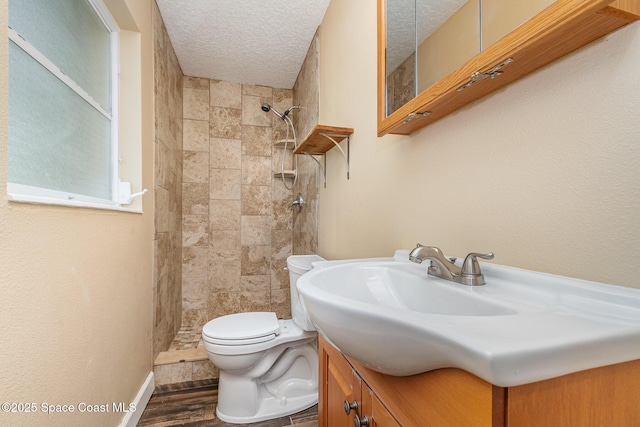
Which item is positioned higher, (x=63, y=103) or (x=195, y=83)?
(x=195, y=83)

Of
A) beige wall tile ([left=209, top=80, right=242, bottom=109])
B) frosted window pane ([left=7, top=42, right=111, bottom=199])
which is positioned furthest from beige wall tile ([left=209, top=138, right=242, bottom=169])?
frosted window pane ([left=7, top=42, right=111, bottom=199])

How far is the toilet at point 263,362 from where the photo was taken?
1.44 m

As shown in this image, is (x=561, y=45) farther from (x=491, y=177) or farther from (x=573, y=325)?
(x=573, y=325)

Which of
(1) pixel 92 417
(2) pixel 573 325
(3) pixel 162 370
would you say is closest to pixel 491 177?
(2) pixel 573 325

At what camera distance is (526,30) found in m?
0.50

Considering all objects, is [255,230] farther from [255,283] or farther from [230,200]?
[255,283]

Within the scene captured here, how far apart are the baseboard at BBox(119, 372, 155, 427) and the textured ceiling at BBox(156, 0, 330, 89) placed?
7.47ft

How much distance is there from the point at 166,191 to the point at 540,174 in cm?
209

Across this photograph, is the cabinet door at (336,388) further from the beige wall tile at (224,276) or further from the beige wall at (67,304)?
the beige wall tile at (224,276)

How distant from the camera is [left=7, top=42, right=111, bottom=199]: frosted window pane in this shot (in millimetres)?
748

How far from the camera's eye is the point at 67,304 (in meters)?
0.82

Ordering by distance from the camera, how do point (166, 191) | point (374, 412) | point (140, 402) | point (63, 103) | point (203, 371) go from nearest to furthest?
point (374, 412) < point (63, 103) < point (140, 402) < point (203, 371) < point (166, 191)

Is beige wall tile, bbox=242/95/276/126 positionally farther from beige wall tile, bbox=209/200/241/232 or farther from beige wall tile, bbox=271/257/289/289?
beige wall tile, bbox=271/257/289/289

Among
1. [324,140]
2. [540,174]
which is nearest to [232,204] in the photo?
[324,140]
